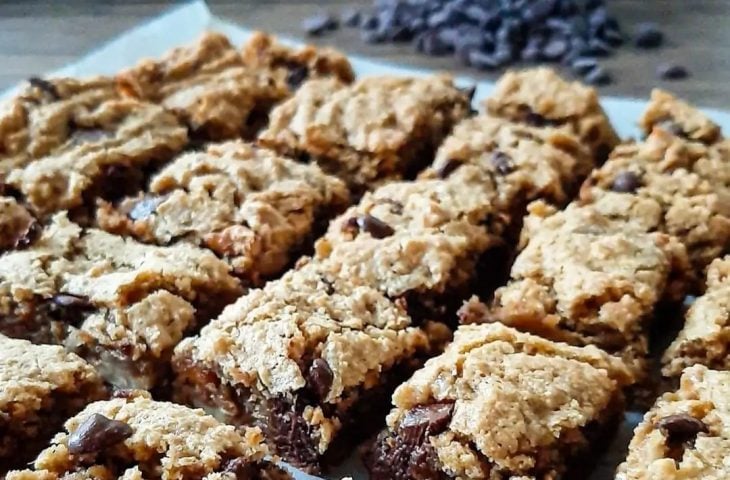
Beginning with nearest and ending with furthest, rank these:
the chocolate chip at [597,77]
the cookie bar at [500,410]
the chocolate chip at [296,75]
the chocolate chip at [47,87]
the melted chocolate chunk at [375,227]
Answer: the cookie bar at [500,410], the melted chocolate chunk at [375,227], the chocolate chip at [47,87], the chocolate chip at [296,75], the chocolate chip at [597,77]

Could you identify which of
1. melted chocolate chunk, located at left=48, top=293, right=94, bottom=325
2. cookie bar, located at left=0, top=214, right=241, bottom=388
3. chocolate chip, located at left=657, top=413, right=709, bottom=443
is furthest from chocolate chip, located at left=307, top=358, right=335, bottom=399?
chocolate chip, located at left=657, top=413, right=709, bottom=443

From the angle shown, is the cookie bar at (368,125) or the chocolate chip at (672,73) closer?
the cookie bar at (368,125)

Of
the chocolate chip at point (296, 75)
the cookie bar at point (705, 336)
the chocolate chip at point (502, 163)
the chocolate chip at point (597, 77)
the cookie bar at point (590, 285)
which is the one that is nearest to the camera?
the cookie bar at point (705, 336)

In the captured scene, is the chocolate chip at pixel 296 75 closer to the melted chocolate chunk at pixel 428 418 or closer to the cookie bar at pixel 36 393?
the cookie bar at pixel 36 393

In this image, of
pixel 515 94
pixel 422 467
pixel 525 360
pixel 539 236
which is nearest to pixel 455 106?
pixel 515 94

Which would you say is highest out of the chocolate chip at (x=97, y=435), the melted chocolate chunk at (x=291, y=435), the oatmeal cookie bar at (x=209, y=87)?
the oatmeal cookie bar at (x=209, y=87)

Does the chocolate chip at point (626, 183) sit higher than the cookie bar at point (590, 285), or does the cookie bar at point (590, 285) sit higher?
the chocolate chip at point (626, 183)

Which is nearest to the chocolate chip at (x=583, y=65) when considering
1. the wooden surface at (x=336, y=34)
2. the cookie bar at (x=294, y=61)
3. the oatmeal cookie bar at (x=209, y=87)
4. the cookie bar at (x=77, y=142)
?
the wooden surface at (x=336, y=34)
